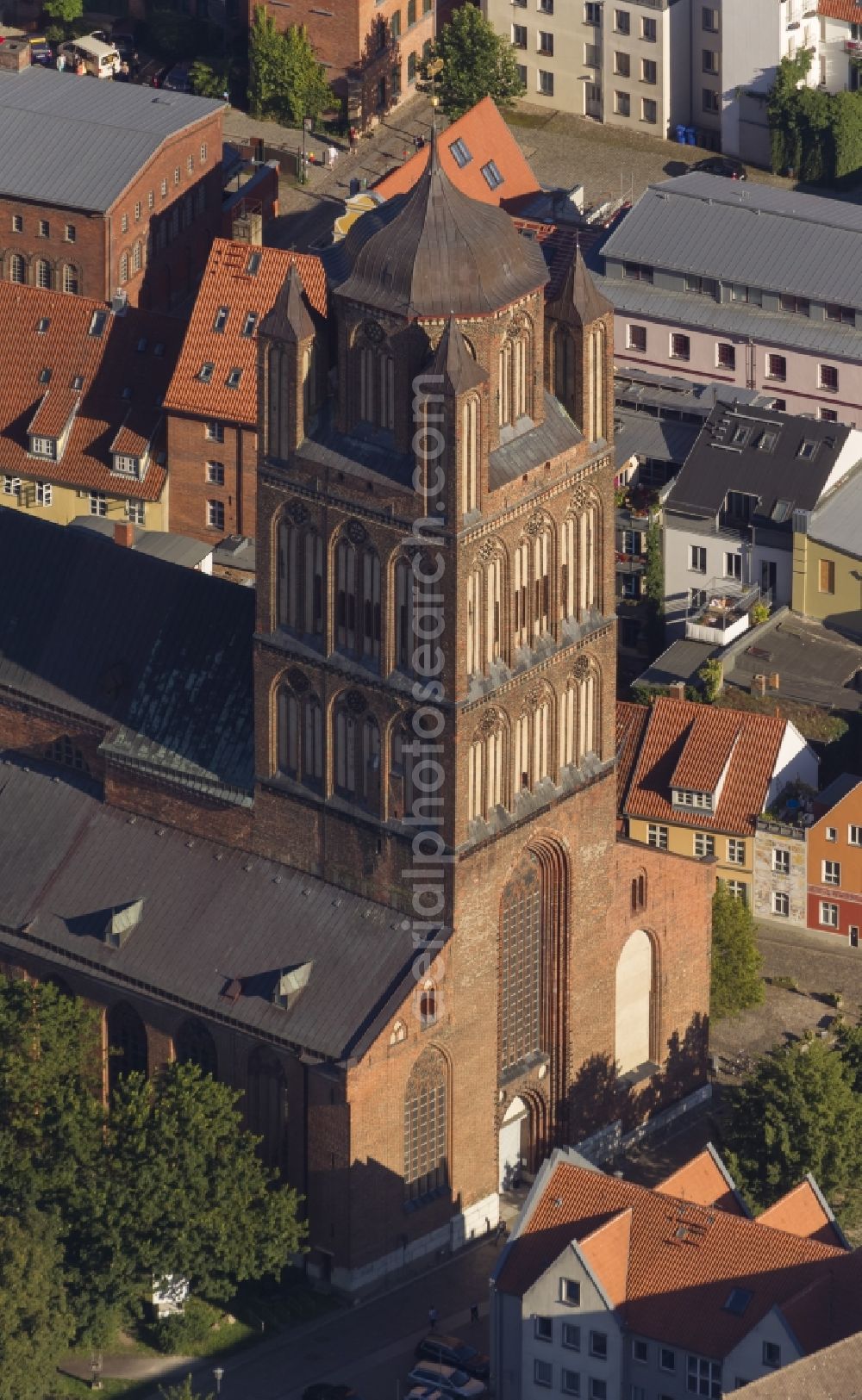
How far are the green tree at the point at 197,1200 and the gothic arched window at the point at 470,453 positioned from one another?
2594 cm

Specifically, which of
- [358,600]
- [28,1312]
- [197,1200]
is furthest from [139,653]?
[28,1312]

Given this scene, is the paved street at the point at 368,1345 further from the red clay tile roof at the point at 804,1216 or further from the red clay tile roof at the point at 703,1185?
the red clay tile roof at the point at 804,1216

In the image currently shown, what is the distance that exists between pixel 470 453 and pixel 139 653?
78.4 feet

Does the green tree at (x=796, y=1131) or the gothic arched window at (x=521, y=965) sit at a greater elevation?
the gothic arched window at (x=521, y=965)

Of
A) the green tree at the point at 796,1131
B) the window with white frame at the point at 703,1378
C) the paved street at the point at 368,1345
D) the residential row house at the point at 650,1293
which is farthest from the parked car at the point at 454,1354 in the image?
the green tree at the point at 796,1131

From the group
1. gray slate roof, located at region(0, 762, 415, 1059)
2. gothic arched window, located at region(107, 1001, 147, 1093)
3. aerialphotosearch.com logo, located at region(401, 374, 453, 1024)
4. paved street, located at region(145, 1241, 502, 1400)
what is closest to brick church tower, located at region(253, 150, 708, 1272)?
aerialphotosearch.com logo, located at region(401, 374, 453, 1024)

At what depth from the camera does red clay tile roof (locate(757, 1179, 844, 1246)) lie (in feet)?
592

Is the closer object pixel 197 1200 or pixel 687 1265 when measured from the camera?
pixel 687 1265

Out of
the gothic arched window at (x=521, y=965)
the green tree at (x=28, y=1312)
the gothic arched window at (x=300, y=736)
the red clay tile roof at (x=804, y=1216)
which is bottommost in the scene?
the green tree at (x=28, y=1312)

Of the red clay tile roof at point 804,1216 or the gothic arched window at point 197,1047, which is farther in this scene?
the gothic arched window at point 197,1047

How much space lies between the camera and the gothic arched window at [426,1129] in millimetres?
187375

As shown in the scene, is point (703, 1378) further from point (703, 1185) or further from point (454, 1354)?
point (454, 1354)

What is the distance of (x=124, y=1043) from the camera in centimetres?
19412

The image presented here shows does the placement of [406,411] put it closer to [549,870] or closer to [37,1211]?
[549,870]
